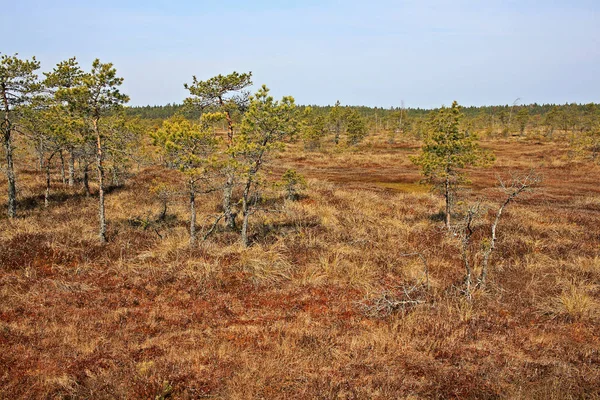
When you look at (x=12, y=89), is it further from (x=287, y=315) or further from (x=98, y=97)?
(x=287, y=315)

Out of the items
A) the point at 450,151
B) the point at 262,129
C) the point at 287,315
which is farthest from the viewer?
the point at 450,151

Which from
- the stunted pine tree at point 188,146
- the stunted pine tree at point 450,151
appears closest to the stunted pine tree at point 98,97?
the stunted pine tree at point 188,146

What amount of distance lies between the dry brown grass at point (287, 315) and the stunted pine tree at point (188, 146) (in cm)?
277

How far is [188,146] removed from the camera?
1189 centimetres

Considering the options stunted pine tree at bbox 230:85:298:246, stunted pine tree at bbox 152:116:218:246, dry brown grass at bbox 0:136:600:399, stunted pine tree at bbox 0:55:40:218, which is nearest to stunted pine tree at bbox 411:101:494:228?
dry brown grass at bbox 0:136:600:399

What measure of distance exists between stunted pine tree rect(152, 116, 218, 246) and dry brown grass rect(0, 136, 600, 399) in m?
2.77

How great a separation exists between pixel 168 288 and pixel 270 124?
590cm

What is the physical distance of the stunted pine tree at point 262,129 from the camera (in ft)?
36.8

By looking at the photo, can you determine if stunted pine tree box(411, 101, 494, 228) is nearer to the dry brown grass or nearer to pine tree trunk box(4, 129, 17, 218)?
the dry brown grass

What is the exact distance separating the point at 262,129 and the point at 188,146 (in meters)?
2.63

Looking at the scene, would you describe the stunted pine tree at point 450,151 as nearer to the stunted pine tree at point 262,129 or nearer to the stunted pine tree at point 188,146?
the stunted pine tree at point 262,129

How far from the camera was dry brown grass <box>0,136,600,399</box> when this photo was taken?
18.7 ft

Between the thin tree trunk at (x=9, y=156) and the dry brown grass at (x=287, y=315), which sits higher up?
the thin tree trunk at (x=9, y=156)

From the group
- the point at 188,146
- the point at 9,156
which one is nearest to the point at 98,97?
the point at 188,146
